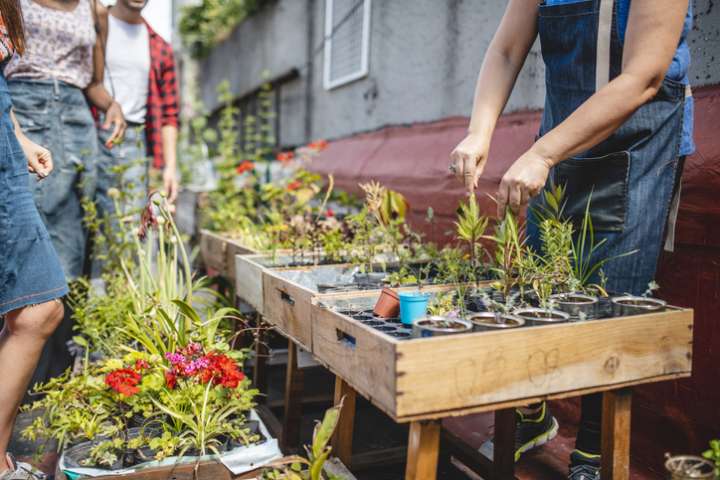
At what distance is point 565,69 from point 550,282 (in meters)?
0.72

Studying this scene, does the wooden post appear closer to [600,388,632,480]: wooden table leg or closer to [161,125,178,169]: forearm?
[600,388,632,480]: wooden table leg

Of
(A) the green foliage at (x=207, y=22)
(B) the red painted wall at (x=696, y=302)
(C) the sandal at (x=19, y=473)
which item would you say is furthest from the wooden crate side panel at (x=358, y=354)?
(A) the green foliage at (x=207, y=22)

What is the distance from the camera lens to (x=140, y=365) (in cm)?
233

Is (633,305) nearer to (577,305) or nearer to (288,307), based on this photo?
(577,305)

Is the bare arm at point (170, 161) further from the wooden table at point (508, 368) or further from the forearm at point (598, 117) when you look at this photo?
the forearm at point (598, 117)

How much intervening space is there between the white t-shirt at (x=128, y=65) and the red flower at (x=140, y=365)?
223 centimetres

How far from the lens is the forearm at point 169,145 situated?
13.1ft

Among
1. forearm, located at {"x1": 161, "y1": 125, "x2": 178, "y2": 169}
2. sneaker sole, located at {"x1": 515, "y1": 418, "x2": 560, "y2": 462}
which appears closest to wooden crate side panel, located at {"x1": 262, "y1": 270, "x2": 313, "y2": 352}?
sneaker sole, located at {"x1": 515, "y1": 418, "x2": 560, "y2": 462}

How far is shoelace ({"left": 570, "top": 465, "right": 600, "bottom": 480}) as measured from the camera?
2.07 meters

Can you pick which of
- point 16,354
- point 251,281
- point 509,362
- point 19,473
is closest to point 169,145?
point 251,281

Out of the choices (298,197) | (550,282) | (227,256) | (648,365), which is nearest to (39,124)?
(227,256)

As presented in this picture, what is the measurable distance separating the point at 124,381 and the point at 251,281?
2.85 ft

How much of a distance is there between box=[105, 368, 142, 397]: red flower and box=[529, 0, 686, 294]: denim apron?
62.9 inches

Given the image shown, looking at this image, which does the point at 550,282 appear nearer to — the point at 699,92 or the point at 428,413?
the point at 428,413
